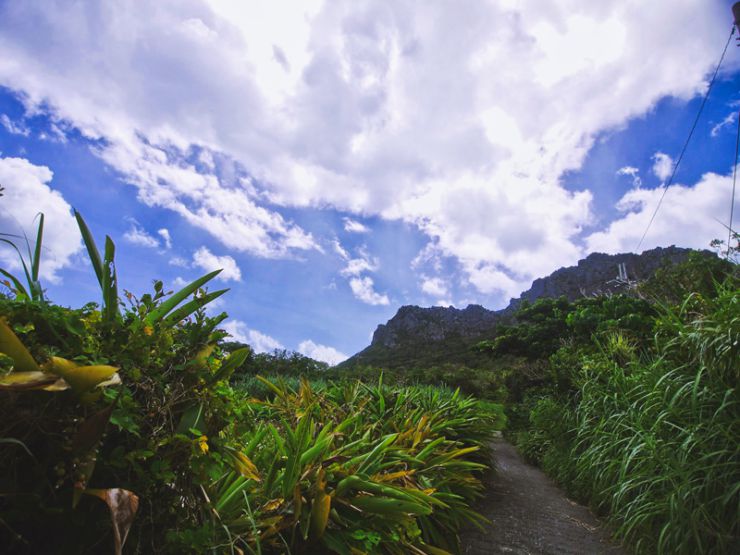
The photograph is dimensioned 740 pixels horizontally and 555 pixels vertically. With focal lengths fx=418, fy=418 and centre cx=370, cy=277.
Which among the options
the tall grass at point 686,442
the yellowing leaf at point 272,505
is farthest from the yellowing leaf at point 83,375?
the tall grass at point 686,442

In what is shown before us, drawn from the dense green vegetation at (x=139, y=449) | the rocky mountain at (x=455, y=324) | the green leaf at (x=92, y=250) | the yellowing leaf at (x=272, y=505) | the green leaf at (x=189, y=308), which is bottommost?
the yellowing leaf at (x=272, y=505)

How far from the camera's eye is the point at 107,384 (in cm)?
107

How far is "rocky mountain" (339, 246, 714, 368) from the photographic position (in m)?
40.8

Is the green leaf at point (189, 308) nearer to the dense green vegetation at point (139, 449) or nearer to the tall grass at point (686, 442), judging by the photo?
the dense green vegetation at point (139, 449)

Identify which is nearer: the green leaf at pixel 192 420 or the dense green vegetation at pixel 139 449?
the dense green vegetation at pixel 139 449

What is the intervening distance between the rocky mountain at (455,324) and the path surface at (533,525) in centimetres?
2730

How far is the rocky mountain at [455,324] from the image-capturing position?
4078cm

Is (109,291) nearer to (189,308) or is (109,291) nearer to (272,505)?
(189,308)

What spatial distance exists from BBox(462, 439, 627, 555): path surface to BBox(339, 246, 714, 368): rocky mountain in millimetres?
27303

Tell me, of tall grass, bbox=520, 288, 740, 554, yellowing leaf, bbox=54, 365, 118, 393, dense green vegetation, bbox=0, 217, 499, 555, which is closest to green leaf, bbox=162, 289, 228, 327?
dense green vegetation, bbox=0, 217, 499, 555

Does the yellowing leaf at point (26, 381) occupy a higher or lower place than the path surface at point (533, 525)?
higher

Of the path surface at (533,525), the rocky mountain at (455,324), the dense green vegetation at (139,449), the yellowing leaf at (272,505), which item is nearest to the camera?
the dense green vegetation at (139,449)

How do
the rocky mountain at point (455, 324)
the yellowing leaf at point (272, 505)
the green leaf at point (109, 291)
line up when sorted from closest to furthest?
1. the green leaf at point (109, 291)
2. the yellowing leaf at point (272, 505)
3. the rocky mountain at point (455, 324)

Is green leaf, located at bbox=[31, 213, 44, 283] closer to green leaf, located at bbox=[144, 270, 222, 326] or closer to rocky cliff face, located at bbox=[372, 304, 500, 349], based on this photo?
green leaf, located at bbox=[144, 270, 222, 326]
